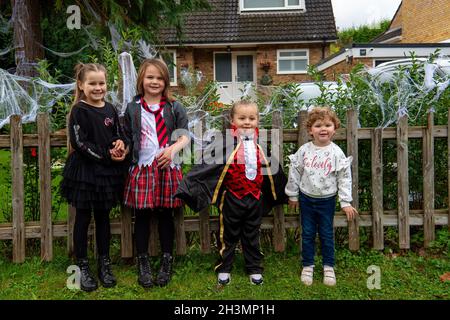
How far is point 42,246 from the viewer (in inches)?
149

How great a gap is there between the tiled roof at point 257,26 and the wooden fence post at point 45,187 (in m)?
14.7

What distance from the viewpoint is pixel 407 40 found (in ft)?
72.3

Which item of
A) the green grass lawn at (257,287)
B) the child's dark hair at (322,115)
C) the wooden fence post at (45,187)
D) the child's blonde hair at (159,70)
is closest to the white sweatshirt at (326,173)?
the child's dark hair at (322,115)

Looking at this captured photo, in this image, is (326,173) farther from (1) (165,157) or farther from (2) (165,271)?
(2) (165,271)

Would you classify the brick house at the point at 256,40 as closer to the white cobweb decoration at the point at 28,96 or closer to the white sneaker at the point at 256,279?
the white cobweb decoration at the point at 28,96

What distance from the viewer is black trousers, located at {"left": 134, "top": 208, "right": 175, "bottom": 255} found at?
138 inches

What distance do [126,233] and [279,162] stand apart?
144 centimetres

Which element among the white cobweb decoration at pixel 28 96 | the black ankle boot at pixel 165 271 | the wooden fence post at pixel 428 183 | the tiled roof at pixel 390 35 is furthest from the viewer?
the tiled roof at pixel 390 35

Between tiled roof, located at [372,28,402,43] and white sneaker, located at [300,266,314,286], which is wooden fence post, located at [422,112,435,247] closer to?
white sneaker, located at [300,266,314,286]

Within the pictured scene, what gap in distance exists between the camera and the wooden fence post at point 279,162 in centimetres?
377

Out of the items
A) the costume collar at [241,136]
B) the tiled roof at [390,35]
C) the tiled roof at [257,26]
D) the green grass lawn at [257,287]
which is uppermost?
the tiled roof at [390,35]

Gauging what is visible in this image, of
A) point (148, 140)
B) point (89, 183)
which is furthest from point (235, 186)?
point (89, 183)

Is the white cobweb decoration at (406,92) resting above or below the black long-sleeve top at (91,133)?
above

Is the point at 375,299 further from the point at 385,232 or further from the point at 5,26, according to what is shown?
the point at 5,26
